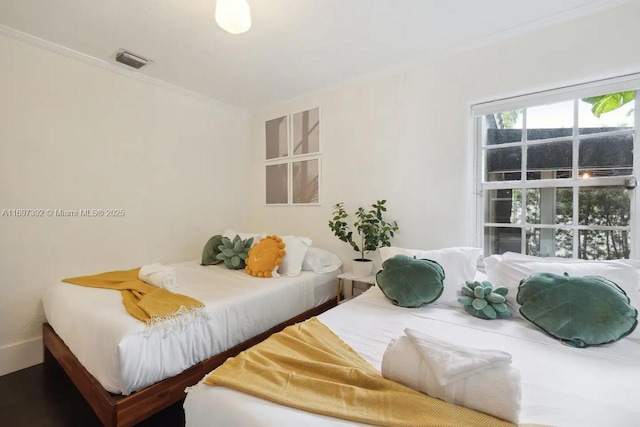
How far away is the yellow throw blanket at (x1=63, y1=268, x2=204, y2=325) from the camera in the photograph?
1.54 metres

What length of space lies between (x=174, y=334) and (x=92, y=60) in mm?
2358

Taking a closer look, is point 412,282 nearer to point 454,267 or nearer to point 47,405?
point 454,267

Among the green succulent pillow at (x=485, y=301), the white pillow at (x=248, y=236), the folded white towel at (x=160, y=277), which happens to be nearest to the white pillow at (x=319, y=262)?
the white pillow at (x=248, y=236)

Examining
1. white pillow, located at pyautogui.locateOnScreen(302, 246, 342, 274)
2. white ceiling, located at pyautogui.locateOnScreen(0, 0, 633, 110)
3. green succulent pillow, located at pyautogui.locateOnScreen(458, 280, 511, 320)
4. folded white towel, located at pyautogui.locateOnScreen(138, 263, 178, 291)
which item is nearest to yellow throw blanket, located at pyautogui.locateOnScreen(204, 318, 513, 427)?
green succulent pillow, located at pyautogui.locateOnScreen(458, 280, 511, 320)

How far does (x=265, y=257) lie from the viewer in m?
2.43

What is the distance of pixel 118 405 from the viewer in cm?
128

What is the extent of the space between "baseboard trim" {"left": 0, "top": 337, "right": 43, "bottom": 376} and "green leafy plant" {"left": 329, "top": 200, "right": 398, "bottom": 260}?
8.18ft

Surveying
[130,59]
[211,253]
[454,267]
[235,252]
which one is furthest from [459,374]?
[130,59]

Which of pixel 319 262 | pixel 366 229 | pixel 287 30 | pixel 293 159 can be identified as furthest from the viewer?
pixel 293 159

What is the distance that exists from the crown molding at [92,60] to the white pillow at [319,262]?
2.10 metres

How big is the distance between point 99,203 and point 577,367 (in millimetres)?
3261

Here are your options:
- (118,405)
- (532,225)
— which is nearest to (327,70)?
(532,225)

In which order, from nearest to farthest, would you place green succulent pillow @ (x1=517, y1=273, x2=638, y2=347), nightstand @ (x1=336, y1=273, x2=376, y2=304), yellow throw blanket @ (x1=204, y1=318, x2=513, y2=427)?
yellow throw blanket @ (x1=204, y1=318, x2=513, y2=427) < green succulent pillow @ (x1=517, y1=273, x2=638, y2=347) < nightstand @ (x1=336, y1=273, x2=376, y2=304)

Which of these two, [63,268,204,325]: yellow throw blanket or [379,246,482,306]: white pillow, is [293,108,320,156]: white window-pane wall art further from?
[63,268,204,325]: yellow throw blanket
